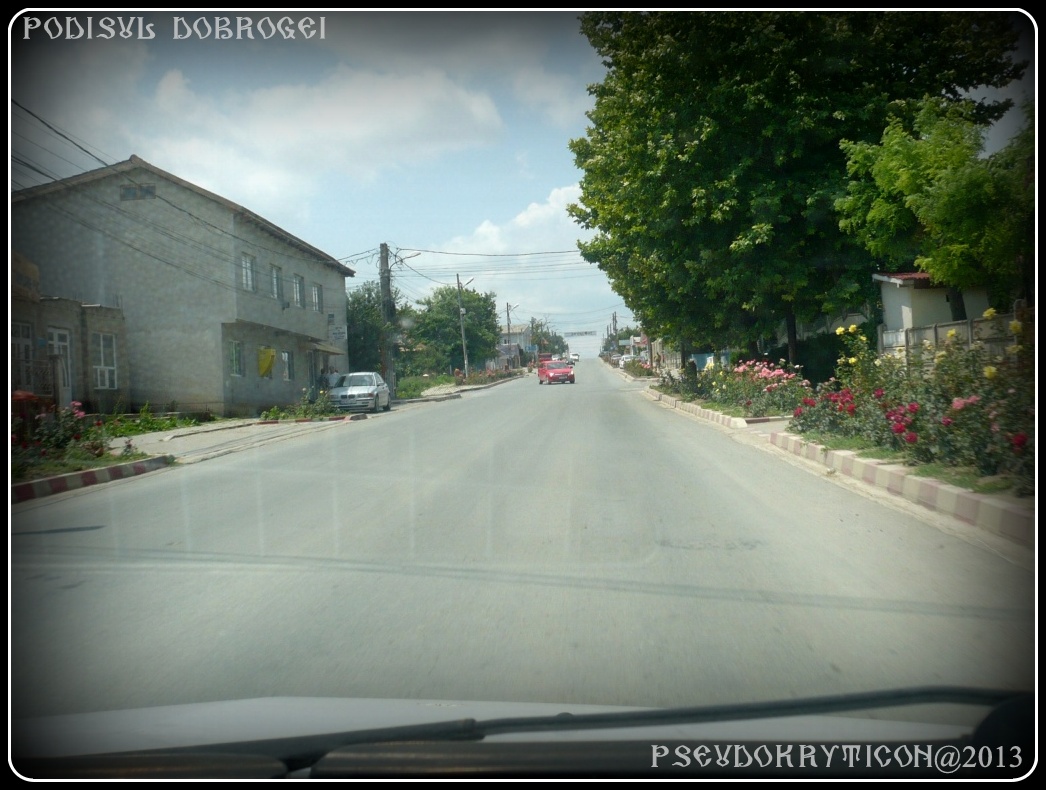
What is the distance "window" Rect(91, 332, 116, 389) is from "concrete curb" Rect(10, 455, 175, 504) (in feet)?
38.7

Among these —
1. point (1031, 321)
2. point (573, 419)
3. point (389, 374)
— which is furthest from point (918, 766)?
point (389, 374)

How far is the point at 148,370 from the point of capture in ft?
90.3

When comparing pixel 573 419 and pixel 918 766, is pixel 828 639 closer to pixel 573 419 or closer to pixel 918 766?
pixel 918 766

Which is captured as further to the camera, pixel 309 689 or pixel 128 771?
pixel 309 689

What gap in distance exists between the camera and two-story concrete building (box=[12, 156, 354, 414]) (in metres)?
24.9

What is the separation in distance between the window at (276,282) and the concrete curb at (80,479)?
18.7 meters

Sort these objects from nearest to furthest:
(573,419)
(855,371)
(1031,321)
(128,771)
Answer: (128,771), (1031,321), (855,371), (573,419)

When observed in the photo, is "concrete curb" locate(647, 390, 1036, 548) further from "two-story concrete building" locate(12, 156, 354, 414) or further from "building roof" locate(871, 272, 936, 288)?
"two-story concrete building" locate(12, 156, 354, 414)

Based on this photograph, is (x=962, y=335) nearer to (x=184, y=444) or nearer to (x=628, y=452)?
(x=628, y=452)

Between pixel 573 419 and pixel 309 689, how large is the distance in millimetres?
17495

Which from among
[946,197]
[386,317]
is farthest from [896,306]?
[386,317]

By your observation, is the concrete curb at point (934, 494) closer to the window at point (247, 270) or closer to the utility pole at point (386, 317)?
the window at point (247, 270)

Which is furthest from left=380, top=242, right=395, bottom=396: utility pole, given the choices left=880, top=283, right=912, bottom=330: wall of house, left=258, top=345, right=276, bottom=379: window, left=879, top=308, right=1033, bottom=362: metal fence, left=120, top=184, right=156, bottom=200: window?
left=879, top=308, right=1033, bottom=362: metal fence

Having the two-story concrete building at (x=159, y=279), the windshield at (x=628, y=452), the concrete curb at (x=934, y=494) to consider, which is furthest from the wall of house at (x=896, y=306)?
the two-story concrete building at (x=159, y=279)
